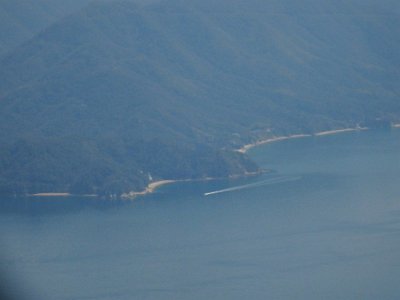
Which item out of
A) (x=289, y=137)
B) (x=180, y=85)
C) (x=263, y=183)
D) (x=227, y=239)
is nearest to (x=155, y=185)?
(x=263, y=183)

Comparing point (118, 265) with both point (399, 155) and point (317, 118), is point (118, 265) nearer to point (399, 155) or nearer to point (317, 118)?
point (399, 155)

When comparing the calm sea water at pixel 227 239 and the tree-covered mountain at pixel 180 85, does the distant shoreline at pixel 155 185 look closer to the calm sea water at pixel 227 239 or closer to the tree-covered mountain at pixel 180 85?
the tree-covered mountain at pixel 180 85

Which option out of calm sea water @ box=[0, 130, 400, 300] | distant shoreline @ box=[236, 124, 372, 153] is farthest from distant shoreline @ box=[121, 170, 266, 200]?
distant shoreline @ box=[236, 124, 372, 153]

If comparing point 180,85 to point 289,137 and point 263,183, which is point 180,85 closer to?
point 289,137

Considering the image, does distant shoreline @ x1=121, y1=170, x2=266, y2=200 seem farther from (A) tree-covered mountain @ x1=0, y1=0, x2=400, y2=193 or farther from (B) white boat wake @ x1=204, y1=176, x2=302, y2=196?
(B) white boat wake @ x1=204, y1=176, x2=302, y2=196

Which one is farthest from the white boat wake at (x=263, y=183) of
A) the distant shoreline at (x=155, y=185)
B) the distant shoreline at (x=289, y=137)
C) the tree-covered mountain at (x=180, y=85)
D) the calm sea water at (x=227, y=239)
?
the distant shoreline at (x=289, y=137)
